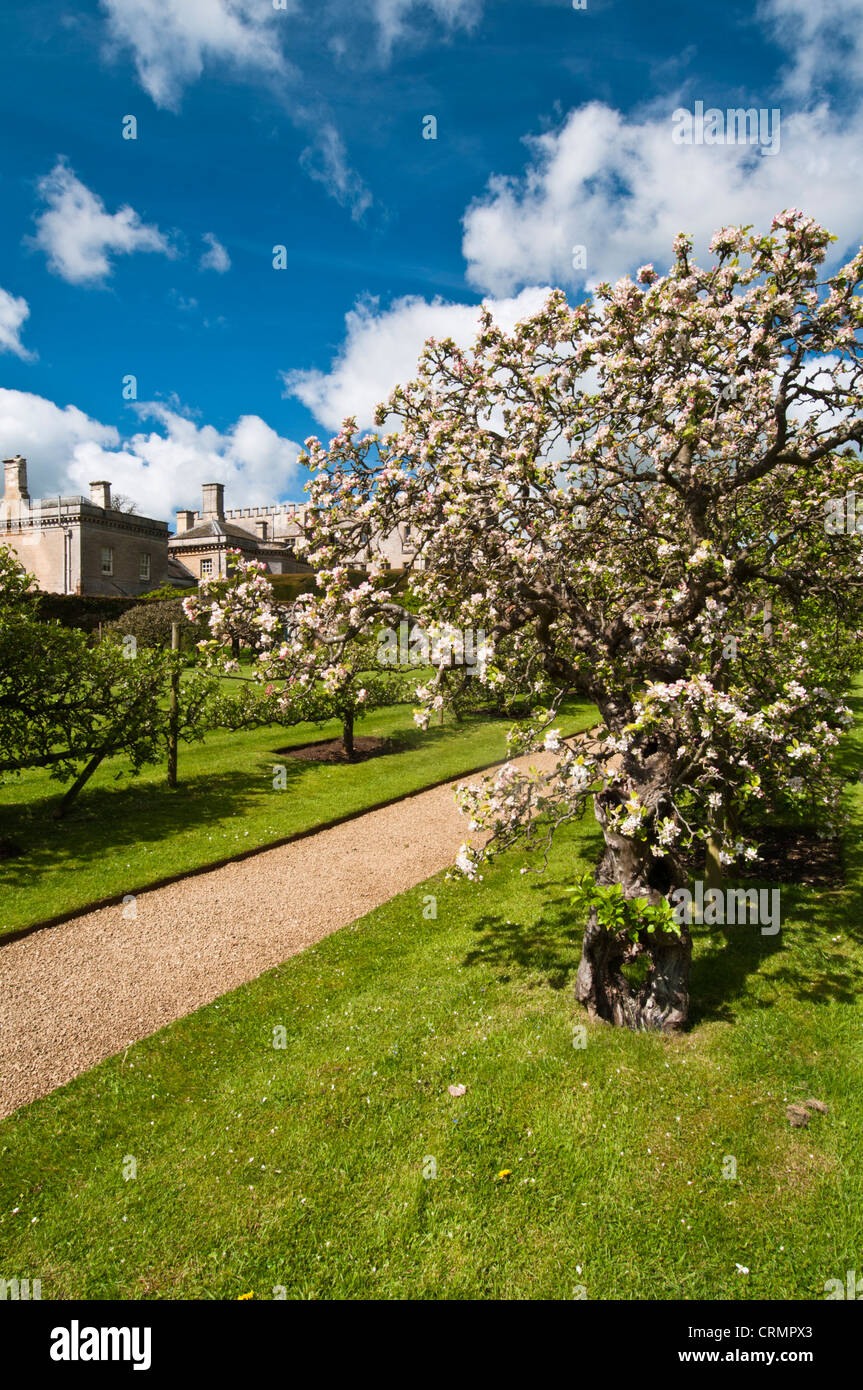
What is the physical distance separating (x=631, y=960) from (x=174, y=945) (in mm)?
6068

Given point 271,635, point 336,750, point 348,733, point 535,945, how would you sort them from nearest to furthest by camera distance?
point 271,635 < point 535,945 < point 348,733 < point 336,750

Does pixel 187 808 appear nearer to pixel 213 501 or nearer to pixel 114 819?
pixel 114 819

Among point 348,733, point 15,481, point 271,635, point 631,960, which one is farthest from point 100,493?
point 631,960

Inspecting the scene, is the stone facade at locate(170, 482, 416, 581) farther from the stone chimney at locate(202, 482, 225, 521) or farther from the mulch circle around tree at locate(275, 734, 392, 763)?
the mulch circle around tree at locate(275, 734, 392, 763)

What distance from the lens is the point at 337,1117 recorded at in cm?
627

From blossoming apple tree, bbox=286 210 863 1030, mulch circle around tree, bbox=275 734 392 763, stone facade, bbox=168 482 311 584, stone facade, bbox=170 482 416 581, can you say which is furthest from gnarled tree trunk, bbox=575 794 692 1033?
stone facade, bbox=168 482 311 584

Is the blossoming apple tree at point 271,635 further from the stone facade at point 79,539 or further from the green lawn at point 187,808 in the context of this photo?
the stone facade at point 79,539

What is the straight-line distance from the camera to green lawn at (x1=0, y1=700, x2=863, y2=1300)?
4.88m

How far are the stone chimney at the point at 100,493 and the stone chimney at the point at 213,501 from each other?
11.5 m

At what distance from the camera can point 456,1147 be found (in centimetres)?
591

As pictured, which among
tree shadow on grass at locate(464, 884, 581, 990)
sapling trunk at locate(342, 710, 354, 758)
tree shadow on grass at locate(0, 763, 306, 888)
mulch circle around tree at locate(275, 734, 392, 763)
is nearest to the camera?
tree shadow on grass at locate(464, 884, 581, 990)

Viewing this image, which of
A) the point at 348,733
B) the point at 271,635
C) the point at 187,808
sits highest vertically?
the point at 271,635

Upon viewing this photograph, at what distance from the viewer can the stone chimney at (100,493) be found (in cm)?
6284
